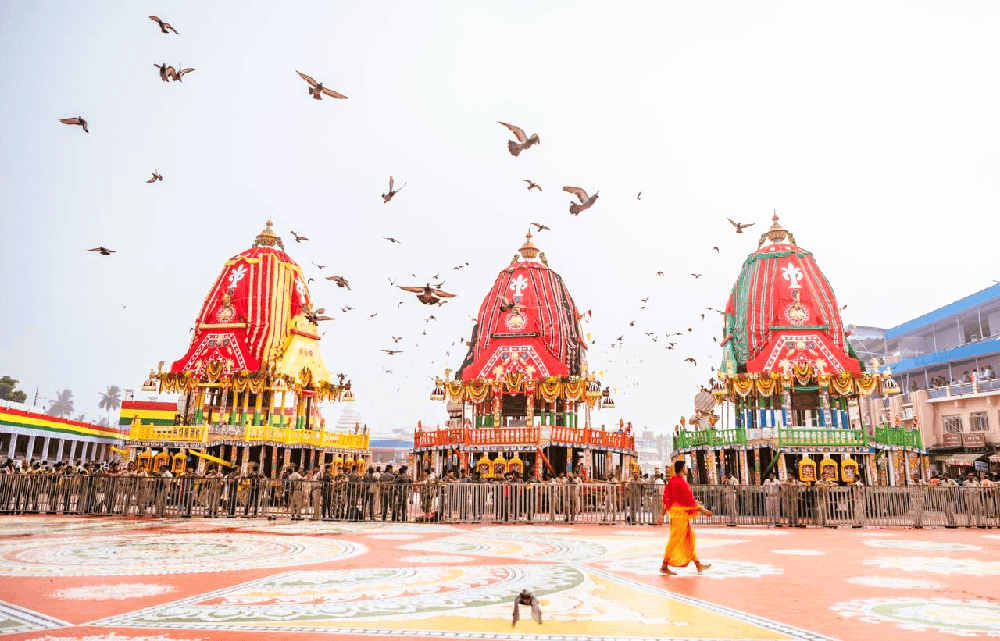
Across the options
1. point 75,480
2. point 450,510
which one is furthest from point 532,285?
point 75,480

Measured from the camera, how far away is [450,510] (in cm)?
1969

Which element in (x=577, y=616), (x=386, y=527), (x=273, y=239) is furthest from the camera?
(x=273, y=239)

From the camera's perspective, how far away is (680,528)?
9266 mm

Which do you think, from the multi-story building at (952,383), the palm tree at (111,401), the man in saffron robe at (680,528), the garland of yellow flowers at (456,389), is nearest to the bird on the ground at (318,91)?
the man in saffron robe at (680,528)

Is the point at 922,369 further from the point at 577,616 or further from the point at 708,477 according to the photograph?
the point at 577,616

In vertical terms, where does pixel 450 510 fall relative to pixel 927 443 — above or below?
below

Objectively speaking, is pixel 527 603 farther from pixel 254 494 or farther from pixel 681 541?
pixel 254 494

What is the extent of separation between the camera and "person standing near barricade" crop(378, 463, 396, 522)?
19750 mm

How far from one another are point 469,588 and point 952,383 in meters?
50.6

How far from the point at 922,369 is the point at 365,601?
55.0m

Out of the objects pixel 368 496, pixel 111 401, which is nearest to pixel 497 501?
pixel 368 496

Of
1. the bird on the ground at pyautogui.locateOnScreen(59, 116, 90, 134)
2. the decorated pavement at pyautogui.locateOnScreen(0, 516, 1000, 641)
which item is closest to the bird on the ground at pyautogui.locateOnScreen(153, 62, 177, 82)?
the bird on the ground at pyautogui.locateOnScreen(59, 116, 90, 134)

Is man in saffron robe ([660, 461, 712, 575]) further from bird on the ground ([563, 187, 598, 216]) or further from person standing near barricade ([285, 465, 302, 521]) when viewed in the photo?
person standing near barricade ([285, 465, 302, 521])

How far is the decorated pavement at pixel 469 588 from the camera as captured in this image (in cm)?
568
